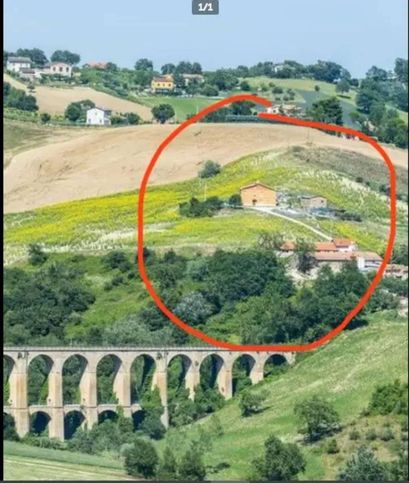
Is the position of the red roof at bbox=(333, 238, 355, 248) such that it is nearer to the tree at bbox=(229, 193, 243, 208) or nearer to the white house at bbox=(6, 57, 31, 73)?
the tree at bbox=(229, 193, 243, 208)

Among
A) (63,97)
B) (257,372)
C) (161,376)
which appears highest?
(63,97)

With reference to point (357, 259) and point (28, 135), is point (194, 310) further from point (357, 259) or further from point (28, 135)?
point (28, 135)

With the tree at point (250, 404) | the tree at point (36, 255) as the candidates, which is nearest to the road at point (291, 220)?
the tree at point (36, 255)

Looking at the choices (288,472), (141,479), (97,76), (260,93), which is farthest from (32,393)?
(97,76)

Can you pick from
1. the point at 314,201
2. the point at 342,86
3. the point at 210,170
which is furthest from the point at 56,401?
the point at 210,170

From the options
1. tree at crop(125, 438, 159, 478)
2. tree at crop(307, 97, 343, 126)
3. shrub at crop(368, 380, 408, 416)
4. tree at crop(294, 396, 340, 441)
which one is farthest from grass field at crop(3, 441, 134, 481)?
tree at crop(307, 97, 343, 126)

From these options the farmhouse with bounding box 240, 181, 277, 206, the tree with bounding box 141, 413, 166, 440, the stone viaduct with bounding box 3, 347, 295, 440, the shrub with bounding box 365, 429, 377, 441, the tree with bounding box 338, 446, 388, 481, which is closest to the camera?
the tree with bounding box 338, 446, 388, 481

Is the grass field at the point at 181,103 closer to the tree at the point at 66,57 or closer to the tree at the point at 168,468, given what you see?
the tree at the point at 66,57
